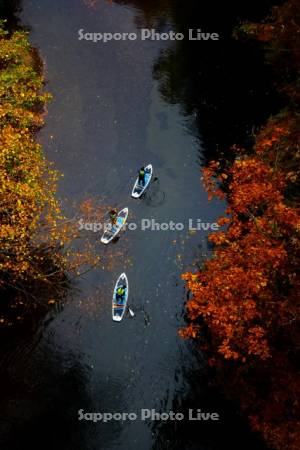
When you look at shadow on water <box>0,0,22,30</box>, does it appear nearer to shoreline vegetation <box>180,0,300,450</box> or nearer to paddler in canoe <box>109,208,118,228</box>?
paddler in canoe <box>109,208,118,228</box>

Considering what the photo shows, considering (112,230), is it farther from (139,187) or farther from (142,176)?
(142,176)

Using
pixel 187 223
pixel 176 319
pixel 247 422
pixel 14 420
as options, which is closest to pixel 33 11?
pixel 187 223

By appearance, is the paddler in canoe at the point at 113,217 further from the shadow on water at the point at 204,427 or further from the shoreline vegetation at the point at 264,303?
the shadow on water at the point at 204,427

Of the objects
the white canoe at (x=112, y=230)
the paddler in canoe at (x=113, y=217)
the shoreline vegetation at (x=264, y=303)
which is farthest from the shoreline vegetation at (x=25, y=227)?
the shoreline vegetation at (x=264, y=303)

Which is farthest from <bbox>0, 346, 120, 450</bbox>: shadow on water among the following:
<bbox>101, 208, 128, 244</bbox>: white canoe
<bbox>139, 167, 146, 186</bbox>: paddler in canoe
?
<bbox>139, 167, 146, 186</bbox>: paddler in canoe

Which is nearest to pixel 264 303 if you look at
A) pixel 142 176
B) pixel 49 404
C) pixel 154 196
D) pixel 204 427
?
pixel 204 427
